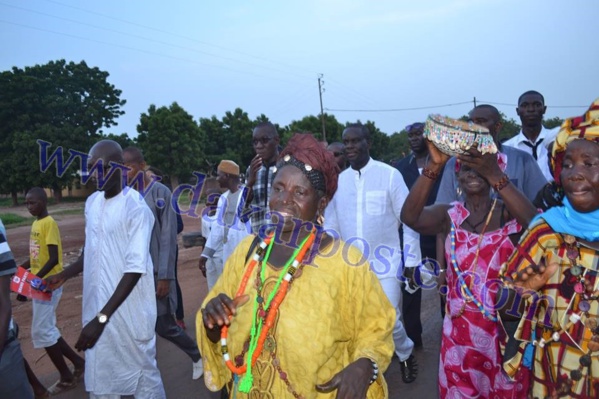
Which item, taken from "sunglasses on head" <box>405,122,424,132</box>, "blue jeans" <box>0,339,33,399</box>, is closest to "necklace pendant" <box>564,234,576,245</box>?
"blue jeans" <box>0,339,33,399</box>

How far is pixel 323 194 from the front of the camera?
87.6 inches

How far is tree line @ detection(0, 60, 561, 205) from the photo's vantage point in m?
30.8

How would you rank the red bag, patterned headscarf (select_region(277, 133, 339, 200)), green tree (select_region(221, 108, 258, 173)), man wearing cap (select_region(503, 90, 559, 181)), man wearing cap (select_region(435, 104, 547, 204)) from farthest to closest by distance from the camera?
green tree (select_region(221, 108, 258, 173))
man wearing cap (select_region(503, 90, 559, 181))
the red bag
man wearing cap (select_region(435, 104, 547, 204))
patterned headscarf (select_region(277, 133, 339, 200))

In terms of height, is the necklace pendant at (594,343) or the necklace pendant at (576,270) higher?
the necklace pendant at (576,270)

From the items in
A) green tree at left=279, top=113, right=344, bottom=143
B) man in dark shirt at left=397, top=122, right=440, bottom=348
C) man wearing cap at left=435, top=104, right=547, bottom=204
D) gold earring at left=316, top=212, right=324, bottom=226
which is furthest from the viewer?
green tree at left=279, top=113, right=344, bottom=143

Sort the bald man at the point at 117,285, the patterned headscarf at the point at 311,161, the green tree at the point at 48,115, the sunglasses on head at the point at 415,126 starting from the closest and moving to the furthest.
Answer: the patterned headscarf at the point at 311,161 → the bald man at the point at 117,285 → the sunglasses on head at the point at 415,126 → the green tree at the point at 48,115

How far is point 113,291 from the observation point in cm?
328

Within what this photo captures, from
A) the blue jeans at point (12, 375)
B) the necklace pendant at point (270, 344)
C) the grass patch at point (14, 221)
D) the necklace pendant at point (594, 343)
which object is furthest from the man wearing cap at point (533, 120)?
the grass patch at point (14, 221)

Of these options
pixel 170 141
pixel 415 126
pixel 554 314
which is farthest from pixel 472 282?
pixel 170 141

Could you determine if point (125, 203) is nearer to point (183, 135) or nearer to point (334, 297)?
point (334, 297)

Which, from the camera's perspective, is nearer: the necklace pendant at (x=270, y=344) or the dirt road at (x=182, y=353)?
the necklace pendant at (x=270, y=344)

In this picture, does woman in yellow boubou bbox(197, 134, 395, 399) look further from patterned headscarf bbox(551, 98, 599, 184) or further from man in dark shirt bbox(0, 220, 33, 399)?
man in dark shirt bbox(0, 220, 33, 399)

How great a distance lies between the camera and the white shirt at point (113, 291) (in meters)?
3.23

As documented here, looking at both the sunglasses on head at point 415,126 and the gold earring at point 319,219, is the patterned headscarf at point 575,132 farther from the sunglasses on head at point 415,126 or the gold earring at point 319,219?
the sunglasses on head at point 415,126
